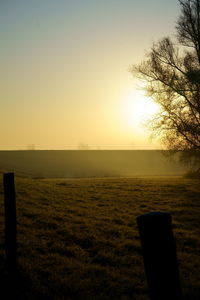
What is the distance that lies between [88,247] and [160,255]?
6.46 m

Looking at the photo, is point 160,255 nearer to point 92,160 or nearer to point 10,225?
point 10,225

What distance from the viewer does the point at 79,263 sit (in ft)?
24.5

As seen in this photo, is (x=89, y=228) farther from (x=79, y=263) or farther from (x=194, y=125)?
(x=194, y=125)

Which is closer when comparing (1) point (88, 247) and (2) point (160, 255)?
(2) point (160, 255)

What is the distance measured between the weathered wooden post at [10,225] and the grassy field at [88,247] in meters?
0.26

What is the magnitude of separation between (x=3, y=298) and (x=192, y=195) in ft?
50.8

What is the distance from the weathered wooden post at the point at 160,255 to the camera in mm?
2725

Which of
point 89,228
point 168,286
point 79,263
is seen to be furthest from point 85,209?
point 168,286

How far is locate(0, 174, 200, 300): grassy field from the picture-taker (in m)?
6.09

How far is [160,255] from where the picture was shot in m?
2.77

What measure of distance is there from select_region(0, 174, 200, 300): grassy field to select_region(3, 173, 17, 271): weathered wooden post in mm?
259

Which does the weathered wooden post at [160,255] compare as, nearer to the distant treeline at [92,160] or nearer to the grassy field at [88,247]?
the grassy field at [88,247]

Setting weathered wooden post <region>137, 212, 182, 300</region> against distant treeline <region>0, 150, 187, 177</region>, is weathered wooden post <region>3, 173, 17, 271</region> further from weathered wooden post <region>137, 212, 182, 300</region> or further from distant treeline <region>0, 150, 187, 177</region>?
distant treeline <region>0, 150, 187, 177</region>

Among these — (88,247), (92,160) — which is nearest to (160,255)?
(88,247)
